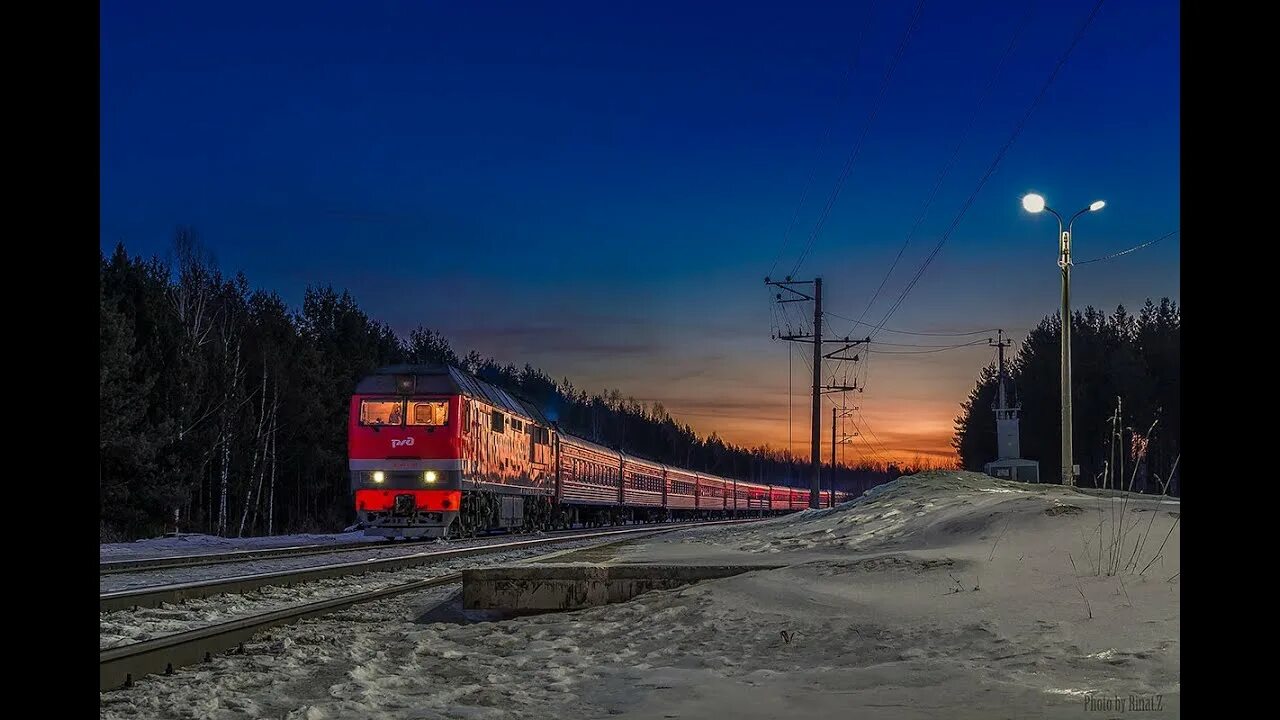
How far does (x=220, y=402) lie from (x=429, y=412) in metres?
27.5

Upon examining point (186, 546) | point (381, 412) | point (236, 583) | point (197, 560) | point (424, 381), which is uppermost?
point (424, 381)

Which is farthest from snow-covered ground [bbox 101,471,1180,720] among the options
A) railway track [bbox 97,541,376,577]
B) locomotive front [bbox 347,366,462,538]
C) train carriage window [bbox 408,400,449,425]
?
train carriage window [bbox 408,400,449,425]

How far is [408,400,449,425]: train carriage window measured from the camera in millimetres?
25172

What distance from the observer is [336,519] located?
59.5 metres

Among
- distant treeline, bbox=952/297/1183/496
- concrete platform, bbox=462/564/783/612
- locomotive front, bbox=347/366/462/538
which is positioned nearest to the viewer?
concrete platform, bbox=462/564/783/612

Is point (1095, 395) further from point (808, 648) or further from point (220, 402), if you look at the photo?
point (808, 648)

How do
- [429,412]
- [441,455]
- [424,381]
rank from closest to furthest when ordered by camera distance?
[441,455]
[429,412]
[424,381]

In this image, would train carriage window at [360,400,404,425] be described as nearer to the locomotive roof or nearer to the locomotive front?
the locomotive front

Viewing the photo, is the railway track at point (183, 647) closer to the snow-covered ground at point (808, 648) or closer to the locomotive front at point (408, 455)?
the snow-covered ground at point (808, 648)

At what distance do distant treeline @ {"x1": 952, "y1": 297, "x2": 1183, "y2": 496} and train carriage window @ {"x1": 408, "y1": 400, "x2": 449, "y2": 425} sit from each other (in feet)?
151

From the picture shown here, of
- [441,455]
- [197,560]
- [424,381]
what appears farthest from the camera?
[424,381]

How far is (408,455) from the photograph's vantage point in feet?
82.4

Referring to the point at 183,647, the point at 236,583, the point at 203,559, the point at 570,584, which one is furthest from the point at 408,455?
the point at 183,647

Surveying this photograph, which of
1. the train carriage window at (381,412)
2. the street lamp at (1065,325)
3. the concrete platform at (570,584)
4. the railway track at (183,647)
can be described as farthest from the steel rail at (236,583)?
the street lamp at (1065,325)
